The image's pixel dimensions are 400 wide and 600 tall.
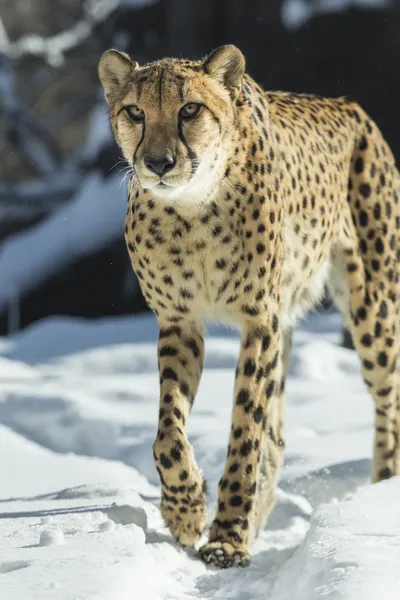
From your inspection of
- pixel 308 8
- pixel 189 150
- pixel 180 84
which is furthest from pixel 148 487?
pixel 308 8

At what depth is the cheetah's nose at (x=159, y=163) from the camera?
10.4 feet

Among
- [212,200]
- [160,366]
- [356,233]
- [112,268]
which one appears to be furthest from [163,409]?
[112,268]

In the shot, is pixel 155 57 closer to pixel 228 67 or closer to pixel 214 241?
pixel 228 67

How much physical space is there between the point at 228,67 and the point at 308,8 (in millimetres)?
6892

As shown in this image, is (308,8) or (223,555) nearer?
(223,555)

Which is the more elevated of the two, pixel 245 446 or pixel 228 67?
Result: pixel 228 67

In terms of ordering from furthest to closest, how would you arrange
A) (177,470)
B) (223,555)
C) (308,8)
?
(308,8) → (177,470) → (223,555)

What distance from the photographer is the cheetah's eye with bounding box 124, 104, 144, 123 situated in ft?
11.0

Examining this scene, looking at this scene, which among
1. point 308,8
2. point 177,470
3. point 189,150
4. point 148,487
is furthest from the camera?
point 308,8

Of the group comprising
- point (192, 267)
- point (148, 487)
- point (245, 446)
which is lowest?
point (148, 487)

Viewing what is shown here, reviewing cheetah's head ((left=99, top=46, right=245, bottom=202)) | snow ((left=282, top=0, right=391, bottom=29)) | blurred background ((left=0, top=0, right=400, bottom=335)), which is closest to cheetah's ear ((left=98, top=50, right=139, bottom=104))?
cheetah's head ((left=99, top=46, right=245, bottom=202))

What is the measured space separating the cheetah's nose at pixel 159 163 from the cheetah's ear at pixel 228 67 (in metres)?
0.49

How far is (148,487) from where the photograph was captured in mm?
4309

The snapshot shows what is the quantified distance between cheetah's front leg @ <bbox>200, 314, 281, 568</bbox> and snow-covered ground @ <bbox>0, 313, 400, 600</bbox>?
8 cm
